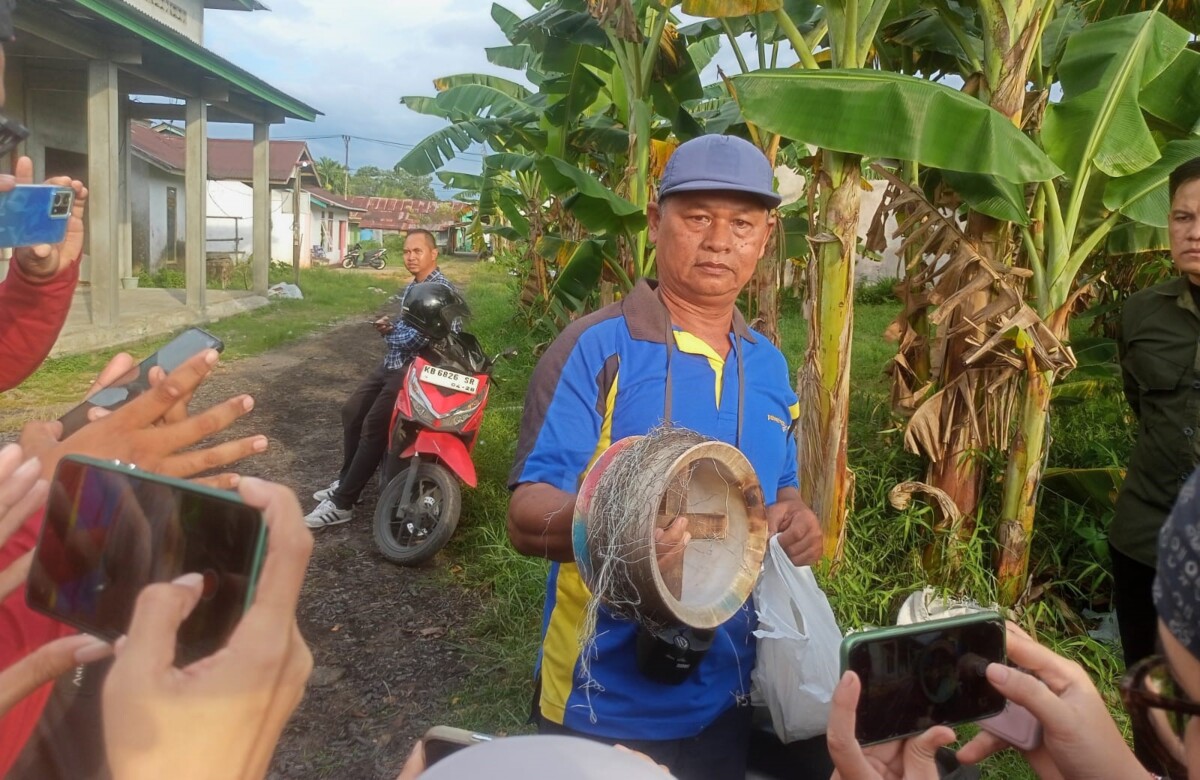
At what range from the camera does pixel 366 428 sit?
15.4 feet

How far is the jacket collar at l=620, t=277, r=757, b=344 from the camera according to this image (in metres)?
1.86

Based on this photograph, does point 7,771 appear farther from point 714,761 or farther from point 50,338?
point 714,761

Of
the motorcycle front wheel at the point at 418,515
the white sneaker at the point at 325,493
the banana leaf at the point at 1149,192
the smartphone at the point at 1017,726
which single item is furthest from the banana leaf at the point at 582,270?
the smartphone at the point at 1017,726

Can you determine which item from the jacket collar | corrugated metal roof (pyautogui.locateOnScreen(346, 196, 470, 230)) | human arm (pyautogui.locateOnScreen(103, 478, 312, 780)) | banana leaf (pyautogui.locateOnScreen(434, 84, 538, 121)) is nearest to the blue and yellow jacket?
the jacket collar

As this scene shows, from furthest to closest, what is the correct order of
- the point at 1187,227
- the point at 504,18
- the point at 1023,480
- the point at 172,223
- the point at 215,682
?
the point at 172,223 < the point at 504,18 < the point at 1023,480 < the point at 1187,227 < the point at 215,682

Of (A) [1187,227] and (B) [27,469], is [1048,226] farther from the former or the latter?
(B) [27,469]

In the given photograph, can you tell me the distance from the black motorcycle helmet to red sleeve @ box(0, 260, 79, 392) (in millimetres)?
2862

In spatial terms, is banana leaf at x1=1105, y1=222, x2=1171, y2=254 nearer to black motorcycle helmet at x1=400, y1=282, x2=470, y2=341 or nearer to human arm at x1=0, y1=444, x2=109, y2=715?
black motorcycle helmet at x1=400, y1=282, x2=470, y2=341

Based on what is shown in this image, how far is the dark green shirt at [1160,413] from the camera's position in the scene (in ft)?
8.54

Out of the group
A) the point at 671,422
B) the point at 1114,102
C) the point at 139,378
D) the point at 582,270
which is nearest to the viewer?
the point at 139,378

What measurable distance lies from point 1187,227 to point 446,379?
10.2 ft

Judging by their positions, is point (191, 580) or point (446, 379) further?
point (446, 379)

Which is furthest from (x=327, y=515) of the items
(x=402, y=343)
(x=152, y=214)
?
(x=152, y=214)

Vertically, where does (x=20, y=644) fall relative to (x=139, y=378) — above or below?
below
